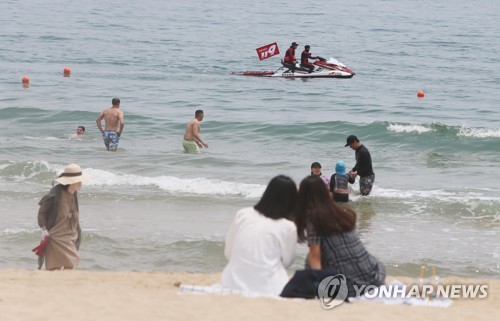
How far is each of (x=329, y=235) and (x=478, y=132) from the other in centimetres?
1915

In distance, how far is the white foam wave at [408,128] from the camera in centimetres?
2589

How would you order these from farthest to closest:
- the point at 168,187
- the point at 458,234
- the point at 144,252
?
the point at 168,187
the point at 458,234
the point at 144,252

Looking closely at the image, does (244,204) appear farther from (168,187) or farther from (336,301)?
(336,301)

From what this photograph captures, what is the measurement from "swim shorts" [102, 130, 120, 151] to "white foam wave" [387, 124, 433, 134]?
331 inches

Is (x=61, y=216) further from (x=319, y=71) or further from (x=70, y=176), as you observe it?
(x=319, y=71)

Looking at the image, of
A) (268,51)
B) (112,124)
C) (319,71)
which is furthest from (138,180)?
(319,71)

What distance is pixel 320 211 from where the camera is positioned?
23.6 feet

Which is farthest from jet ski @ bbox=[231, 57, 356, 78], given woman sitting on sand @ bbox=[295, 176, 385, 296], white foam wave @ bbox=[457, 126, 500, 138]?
woman sitting on sand @ bbox=[295, 176, 385, 296]

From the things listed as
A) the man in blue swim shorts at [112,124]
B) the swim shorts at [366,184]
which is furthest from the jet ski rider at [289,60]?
the swim shorts at [366,184]

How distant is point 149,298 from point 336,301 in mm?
1537

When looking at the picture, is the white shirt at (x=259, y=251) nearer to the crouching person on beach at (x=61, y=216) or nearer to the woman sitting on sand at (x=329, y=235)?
the woman sitting on sand at (x=329, y=235)

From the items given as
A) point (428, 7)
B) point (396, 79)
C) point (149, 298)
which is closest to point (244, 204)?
point (149, 298)

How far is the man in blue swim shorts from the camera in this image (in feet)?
65.2

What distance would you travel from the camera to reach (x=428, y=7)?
3236 inches
